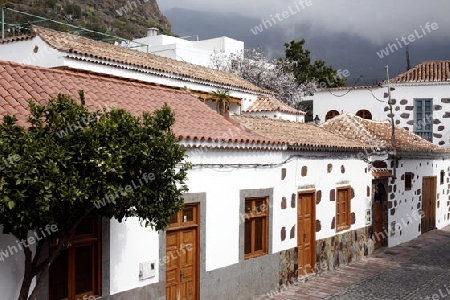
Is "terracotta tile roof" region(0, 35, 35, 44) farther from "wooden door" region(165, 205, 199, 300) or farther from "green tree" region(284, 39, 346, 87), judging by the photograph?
"green tree" region(284, 39, 346, 87)

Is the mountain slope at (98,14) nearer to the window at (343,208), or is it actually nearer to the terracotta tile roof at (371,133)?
the terracotta tile roof at (371,133)

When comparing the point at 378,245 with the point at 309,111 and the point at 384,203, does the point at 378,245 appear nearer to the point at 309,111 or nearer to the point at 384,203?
the point at 384,203

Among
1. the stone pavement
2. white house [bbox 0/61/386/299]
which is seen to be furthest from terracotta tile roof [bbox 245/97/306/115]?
the stone pavement

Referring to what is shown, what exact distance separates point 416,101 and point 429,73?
1596mm

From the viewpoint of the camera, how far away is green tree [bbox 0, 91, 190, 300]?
482 centimetres

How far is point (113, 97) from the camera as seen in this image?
29.5 ft

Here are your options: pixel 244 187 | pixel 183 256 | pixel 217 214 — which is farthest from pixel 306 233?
pixel 183 256

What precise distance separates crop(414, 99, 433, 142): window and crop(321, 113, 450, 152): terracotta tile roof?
16.0 feet

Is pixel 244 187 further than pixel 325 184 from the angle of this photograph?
No

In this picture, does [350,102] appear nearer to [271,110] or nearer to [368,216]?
[271,110]

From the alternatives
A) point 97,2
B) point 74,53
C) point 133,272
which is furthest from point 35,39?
point 97,2

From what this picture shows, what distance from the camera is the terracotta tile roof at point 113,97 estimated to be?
7532 millimetres

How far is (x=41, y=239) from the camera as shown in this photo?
5797 millimetres

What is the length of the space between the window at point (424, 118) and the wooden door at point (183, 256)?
17.9m
